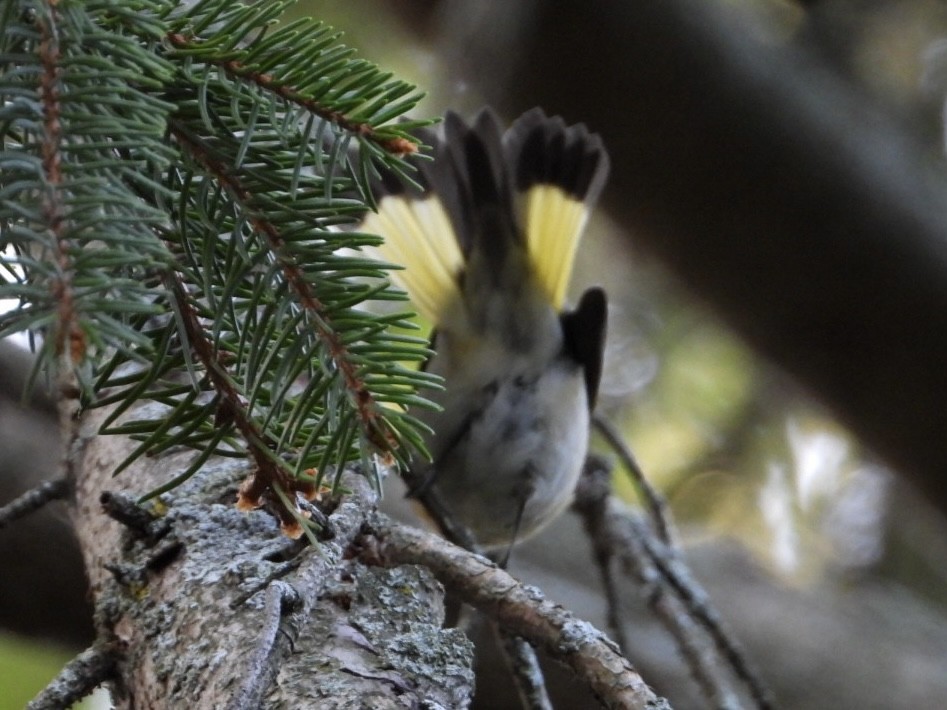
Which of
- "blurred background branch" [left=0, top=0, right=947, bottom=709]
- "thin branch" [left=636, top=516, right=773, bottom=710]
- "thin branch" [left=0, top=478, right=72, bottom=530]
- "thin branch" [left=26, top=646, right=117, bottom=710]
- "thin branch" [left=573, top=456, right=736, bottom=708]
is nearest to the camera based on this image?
"thin branch" [left=26, top=646, right=117, bottom=710]

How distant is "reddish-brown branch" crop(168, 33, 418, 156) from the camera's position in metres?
0.51

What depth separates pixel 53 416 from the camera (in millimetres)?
1620

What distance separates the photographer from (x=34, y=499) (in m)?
0.83

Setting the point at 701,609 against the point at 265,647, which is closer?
the point at 265,647

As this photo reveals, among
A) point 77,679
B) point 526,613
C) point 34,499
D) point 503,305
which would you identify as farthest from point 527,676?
point 503,305

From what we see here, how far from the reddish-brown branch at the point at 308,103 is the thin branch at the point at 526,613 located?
10.1 inches

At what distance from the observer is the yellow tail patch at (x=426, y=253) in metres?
1.64

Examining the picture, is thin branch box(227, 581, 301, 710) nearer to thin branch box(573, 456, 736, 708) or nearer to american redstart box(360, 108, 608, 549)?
thin branch box(573, 456, 736, 708)

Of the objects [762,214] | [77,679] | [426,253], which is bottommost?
[77,679]

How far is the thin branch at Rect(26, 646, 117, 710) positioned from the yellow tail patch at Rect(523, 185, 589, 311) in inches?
42.7

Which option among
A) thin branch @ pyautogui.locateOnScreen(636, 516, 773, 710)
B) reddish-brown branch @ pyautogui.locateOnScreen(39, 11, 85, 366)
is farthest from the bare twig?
reddish-brown branch @ pyautogui.locateOnScreen(39, 11, 85, 366)

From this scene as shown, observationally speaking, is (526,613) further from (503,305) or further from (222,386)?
(503,305)

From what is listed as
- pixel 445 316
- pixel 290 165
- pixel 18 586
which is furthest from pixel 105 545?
pixel 445 316

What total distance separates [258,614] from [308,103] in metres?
0.30
